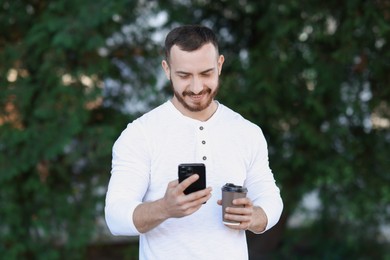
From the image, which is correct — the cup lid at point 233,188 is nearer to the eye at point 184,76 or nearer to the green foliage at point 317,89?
the eye at point 184,76

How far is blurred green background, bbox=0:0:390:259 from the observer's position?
4961mm

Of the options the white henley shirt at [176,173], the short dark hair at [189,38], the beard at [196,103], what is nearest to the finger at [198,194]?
the white henley shirt at [176,173]

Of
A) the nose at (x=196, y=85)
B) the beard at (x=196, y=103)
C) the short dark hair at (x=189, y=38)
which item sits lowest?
the beard at (x=196, y=103)

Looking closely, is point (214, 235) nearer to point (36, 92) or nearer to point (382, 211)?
point (36, 92)

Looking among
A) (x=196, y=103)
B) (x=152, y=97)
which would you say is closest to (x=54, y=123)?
(x=152, y=97)

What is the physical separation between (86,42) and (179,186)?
307 centimetres

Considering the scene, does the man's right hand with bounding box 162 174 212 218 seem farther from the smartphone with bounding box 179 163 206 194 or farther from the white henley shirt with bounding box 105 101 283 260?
the white henley shirt with bounding box 105 101 283 260

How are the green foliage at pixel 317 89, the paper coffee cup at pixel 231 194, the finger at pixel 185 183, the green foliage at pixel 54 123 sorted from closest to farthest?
the finger at pixel 185 183
the paper coffee cup at pixel 231 194
the green foliage at pixel 54 123
the green foliage at pixel 317 89

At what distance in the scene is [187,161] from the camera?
237 centimetres

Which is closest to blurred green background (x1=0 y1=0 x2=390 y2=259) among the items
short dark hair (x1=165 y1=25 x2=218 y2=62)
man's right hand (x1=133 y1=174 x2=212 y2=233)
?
short dark hair (x1=165 y1=25 x2=218 y2=62)

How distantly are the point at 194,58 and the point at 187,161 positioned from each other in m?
0.38

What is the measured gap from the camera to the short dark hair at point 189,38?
2320 mm

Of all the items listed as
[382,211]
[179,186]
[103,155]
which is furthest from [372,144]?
[179,186]

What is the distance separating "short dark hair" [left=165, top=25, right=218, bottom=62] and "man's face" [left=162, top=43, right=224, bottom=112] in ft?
0.05
